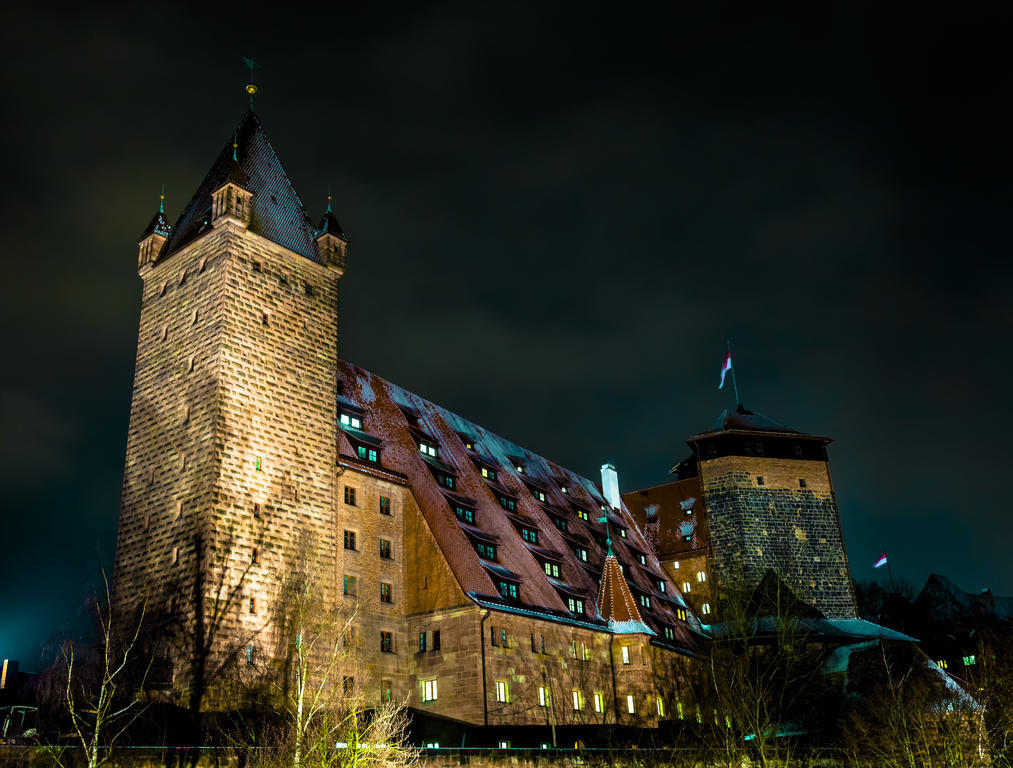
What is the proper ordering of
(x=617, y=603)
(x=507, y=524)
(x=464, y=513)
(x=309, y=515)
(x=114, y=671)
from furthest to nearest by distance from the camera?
(x=617, y=603), (x=507, y=524), (x=464, y=513), (x=309, y=515), (x=114, y=671)

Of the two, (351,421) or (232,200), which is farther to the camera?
(351,421)

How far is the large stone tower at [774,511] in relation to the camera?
64.3 meters

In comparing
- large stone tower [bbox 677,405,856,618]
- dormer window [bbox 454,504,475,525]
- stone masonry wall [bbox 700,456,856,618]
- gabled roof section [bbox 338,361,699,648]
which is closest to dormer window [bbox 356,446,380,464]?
gabled roof section [bbox 338,361,699,648]

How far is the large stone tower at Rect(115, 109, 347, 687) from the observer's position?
34.4 meters

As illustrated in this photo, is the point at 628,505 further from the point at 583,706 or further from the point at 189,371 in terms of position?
the point at 189,371

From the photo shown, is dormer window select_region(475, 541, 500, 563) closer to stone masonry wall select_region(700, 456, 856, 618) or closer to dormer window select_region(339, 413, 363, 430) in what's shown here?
dormer window select_region(339, 413, 363, 430)

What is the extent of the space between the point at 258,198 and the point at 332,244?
393 cm

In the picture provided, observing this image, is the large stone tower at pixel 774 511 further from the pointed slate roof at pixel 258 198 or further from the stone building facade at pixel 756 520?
the pointed slate roof at pixel 258 198

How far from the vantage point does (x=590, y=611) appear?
156ft

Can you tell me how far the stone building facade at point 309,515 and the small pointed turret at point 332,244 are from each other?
0.26 ft

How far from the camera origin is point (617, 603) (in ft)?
160

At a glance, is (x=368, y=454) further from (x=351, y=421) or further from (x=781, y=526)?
(x=781, y=526)

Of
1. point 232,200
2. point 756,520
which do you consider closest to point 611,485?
point 756,520

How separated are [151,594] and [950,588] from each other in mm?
75621
